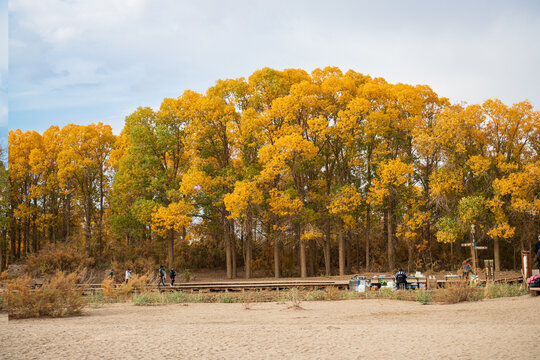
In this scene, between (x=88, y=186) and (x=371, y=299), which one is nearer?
(x=371, y=299)

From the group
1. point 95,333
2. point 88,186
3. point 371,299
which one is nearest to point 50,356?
point 95,333

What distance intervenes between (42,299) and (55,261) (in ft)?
57.1

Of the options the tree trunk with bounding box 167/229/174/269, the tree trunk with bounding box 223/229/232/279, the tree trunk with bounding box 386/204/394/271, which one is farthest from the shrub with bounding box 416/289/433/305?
the tree trunk with bounding box 167/229/174/269

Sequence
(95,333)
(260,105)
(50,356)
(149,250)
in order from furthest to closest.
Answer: (149,250), (260,105), (95,333), (50,356)

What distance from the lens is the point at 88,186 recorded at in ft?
123

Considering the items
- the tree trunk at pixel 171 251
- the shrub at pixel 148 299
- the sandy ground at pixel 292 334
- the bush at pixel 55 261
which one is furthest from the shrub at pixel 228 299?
the bush at pixel 55 261

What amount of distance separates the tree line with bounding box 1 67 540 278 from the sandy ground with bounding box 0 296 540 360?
561 inches

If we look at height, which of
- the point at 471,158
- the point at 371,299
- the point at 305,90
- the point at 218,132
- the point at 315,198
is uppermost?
the point at 305,90

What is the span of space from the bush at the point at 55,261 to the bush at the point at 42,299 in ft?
53.3

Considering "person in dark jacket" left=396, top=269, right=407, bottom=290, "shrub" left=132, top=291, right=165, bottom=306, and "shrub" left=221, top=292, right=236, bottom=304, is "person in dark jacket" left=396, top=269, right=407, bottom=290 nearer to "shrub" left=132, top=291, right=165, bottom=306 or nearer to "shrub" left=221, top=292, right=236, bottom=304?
"shrub" left=221, top=292, right=236, bottom=304

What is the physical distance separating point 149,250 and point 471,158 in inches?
862

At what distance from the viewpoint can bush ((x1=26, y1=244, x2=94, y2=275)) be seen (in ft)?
97.6

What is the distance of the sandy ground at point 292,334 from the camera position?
26.9 ft

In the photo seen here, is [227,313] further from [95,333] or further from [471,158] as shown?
[471,158]
